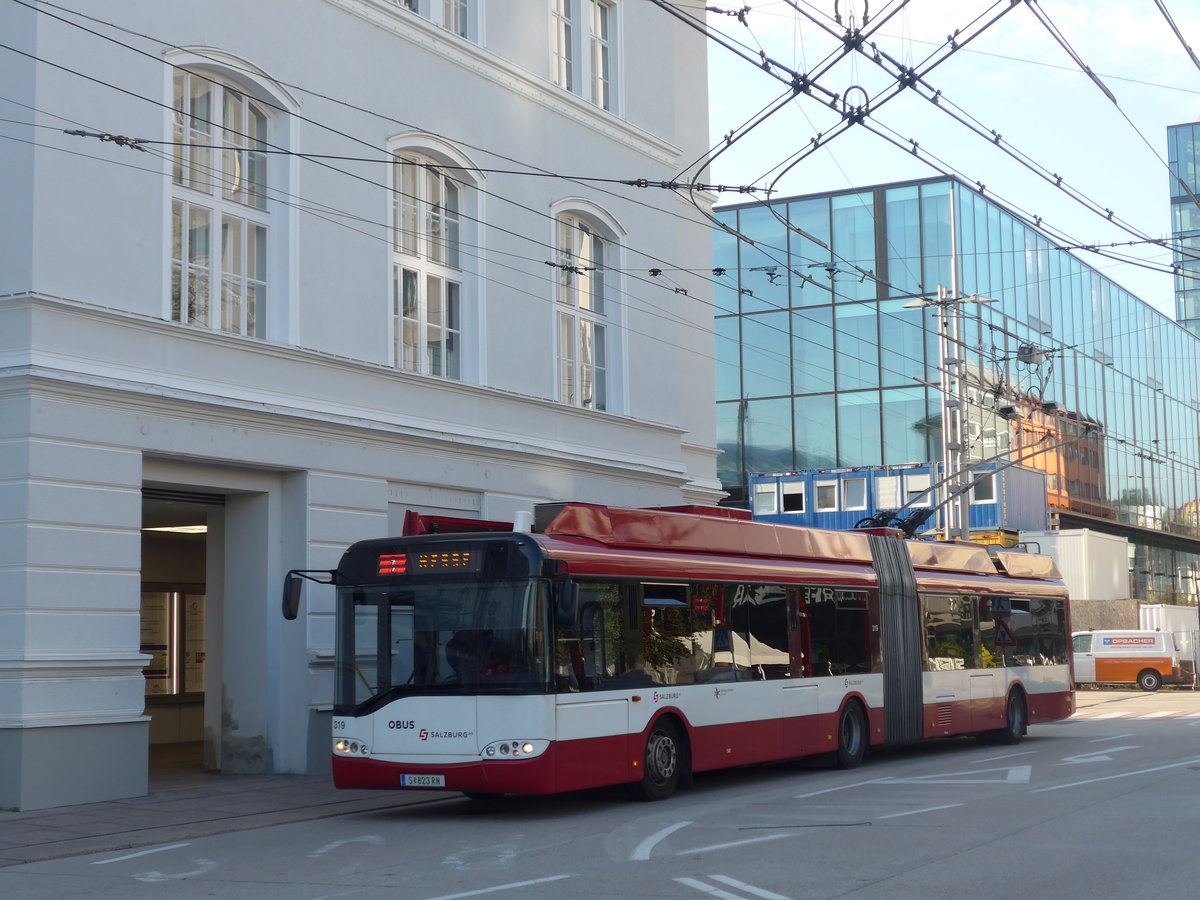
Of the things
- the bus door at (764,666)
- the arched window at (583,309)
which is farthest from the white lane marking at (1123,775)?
the arched window at (583,309)

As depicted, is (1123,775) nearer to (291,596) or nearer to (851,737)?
(851,737)

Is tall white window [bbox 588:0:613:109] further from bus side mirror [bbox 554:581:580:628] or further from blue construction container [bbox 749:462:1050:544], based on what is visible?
blue construction container [bbox 749:462:1050:544]

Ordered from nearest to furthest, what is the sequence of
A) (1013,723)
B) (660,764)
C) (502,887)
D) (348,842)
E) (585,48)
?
1. (502,887)
2. (348,842)
3. (660,764)
4. (1013,723)
5. (585,48)

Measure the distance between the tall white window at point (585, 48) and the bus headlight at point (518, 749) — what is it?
13456 mm

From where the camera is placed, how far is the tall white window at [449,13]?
22359 millimetres

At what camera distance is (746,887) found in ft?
32.7

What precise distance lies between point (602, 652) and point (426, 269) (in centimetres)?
847

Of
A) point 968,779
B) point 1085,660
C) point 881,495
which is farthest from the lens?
point 881,495

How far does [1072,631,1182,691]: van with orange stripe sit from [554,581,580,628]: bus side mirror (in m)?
35.6

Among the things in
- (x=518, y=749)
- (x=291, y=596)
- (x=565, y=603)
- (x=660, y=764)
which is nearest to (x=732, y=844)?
(x=518, y=749)

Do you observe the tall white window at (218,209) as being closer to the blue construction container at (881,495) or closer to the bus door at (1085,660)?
the bus door at (1085,660)

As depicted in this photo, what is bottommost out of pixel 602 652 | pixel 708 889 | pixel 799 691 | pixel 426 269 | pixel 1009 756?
pixel 1009 756

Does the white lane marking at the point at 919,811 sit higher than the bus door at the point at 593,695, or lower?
lower

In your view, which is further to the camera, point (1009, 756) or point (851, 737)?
point (1009, 756)
